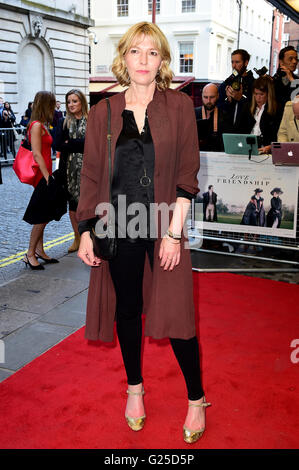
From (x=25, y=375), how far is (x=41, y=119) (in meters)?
3.01

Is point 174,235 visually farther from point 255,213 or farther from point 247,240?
point 247,240

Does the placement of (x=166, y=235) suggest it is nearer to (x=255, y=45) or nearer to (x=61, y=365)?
(x=61, y=365)

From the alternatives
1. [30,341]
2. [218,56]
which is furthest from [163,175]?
[218,56]

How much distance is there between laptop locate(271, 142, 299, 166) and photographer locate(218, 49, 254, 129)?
1567 mm

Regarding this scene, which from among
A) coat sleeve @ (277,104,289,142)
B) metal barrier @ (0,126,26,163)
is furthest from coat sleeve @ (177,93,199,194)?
metal barrier @ (0,126,26,163)

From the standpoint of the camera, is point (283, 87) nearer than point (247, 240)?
No

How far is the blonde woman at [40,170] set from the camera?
17.5 feet

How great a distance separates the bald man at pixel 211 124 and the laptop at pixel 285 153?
139cm

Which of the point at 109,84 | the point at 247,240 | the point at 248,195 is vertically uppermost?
the point at 109,84

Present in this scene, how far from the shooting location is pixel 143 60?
2.35 meters

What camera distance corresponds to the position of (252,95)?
6.27 meters

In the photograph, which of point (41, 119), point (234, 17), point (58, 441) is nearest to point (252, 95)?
point (41, 119)

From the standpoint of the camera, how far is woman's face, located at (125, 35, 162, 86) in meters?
2.33

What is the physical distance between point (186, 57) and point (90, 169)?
35.5 metres
